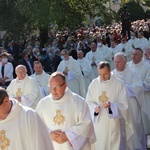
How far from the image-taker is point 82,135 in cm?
620

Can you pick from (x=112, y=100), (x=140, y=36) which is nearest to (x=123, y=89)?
(x=112, y=100)

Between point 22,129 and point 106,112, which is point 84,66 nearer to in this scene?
point 106,112

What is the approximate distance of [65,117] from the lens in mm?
6371

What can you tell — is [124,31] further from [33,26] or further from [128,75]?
[128,75]

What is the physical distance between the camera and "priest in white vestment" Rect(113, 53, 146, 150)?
8836 mm

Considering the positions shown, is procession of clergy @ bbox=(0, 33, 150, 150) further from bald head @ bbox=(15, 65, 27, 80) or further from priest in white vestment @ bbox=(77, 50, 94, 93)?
priest in white vestment @ bbox=(77, 50, 94, 93)

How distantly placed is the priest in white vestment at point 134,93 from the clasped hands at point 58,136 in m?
Answer: 2.82

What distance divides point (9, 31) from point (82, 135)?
16.6 m

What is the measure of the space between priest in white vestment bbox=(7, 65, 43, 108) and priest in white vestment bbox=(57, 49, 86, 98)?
4.08 meters

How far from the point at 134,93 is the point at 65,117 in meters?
2.82

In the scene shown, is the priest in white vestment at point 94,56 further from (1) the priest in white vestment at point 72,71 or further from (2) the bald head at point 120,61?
(2) the bald head at point 120,61

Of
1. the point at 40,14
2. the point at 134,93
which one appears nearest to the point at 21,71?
the point at 134,93

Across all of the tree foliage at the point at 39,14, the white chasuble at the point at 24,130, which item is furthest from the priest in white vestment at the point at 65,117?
the tree foliage at the point at 39,14

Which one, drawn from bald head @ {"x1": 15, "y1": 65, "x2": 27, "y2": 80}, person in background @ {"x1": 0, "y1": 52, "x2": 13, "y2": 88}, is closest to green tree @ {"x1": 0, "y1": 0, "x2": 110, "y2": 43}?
person in background @ {"x1": 0, "y1": 52, "x2": 13, "y2": 88}
